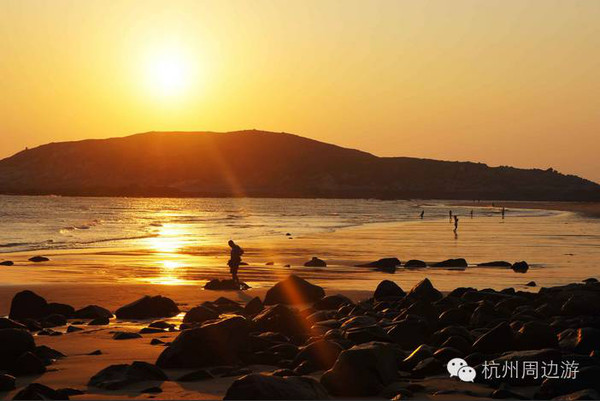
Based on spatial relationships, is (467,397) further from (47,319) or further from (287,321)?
(47,319)

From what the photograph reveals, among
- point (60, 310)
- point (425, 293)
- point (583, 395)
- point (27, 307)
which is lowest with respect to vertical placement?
point (60, 310)

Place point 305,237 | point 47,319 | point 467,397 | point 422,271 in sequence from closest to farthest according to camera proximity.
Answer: point 467,397, point 47,319, point 422,271, point 305,237

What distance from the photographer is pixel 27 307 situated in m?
17.6

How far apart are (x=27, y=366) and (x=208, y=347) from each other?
2.56 m

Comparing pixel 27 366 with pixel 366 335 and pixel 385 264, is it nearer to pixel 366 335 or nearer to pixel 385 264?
pixel 366 335

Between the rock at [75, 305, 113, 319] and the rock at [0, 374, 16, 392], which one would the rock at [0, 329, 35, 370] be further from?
the rock at [75, 305, 113, 319]

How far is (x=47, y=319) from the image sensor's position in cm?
1698

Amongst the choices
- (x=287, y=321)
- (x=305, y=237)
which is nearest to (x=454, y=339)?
(x=287, y=321)

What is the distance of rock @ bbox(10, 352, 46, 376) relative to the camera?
11.7 meters

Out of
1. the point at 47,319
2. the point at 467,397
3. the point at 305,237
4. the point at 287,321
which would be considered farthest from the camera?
the point at 305,237

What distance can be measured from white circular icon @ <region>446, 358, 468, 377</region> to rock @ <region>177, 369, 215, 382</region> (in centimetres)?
327

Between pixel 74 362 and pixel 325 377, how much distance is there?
4.22 metres

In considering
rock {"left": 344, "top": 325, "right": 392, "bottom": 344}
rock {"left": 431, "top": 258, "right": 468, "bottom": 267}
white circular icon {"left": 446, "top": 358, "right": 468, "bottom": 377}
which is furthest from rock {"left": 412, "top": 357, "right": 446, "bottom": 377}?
rock {"left": 431, "top": 258, "right": 468, "bottom": 267}

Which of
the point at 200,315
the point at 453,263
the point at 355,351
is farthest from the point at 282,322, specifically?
the point at 453,263
